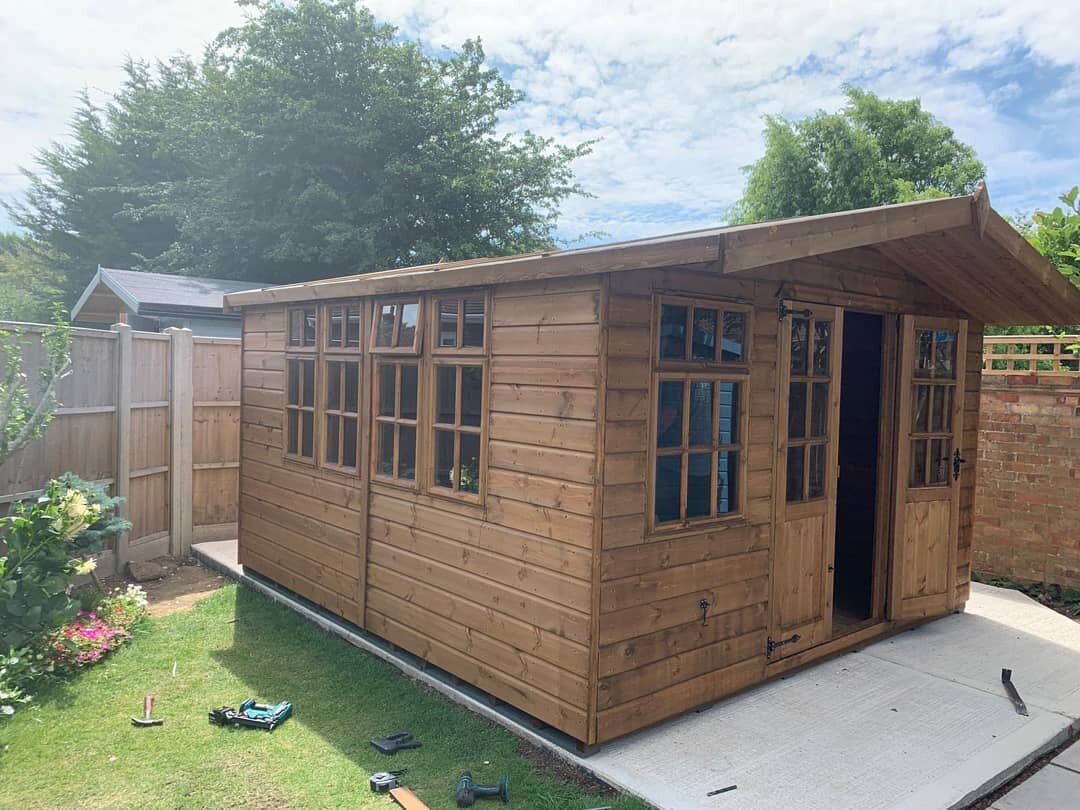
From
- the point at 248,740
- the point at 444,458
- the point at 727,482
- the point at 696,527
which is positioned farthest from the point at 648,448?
the point at 248,740

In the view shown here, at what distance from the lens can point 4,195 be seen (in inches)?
879

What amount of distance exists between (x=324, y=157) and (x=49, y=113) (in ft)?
57.1

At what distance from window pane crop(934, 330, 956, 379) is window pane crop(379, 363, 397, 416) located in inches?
138

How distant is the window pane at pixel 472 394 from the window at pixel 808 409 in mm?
1630

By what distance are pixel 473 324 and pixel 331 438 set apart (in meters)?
1.80

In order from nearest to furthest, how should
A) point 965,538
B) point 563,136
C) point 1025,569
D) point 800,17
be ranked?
1. point 965,538
2. point 1025,569
3. point 800,17
4. point 563,136

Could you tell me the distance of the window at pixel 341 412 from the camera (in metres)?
4.83

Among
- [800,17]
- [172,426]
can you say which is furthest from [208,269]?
[800,17]

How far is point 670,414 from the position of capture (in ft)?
11.1

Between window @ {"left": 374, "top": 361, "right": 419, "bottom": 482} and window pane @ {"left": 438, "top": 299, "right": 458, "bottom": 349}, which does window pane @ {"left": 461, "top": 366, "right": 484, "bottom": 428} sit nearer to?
window pane @ {"left": 438, "top": 299, "right": 458, "bottom": 349}

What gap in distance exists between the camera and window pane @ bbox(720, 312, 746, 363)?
3609 mm

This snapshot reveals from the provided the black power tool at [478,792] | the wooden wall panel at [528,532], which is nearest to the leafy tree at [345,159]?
the wooden wall panel at [528,532]

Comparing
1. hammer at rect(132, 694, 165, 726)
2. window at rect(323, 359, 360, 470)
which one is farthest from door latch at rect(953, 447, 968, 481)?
hammer at rect(132, 694, 165, 726)

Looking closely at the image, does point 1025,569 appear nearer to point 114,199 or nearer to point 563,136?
point 563,136
